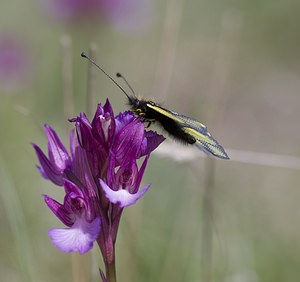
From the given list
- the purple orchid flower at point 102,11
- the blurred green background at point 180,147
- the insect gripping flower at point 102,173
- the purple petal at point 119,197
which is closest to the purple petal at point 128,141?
the insect gripping flower at point 102,173

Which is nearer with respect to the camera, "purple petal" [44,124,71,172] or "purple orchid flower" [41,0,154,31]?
"purple petal" [44,124,71,172]

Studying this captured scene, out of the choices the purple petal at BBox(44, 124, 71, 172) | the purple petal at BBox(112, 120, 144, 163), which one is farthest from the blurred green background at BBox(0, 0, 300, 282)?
the purple petal at BBox(112, 120, 144, 163)

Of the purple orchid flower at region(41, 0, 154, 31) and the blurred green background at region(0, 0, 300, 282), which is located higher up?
the purple orchid flower at region(41, 0, 154, 31)

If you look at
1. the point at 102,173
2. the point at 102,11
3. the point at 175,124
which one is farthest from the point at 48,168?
the point at 102,11

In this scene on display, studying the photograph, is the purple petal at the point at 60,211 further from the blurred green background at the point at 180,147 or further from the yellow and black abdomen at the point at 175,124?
the blurred green background at the point at 180,147

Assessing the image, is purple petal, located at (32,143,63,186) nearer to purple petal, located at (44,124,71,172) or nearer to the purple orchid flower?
purple petal, located at (44,124,71,172)

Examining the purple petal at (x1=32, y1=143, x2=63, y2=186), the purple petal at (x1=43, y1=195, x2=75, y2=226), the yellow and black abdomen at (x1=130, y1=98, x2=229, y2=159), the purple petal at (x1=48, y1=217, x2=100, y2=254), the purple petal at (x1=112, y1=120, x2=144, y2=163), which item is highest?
the yellow and black abdomen at (x1=130, y1=98, x2=229, y2=159)

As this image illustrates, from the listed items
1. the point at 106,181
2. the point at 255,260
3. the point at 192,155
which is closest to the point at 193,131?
the point at 106,181

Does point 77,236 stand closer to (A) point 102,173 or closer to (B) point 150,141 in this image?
(A) point 102,173
